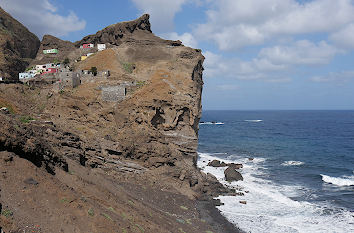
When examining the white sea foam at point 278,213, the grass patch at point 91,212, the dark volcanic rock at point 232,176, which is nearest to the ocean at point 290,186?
the white sea foam at point 278,213

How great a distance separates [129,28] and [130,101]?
2850 cm

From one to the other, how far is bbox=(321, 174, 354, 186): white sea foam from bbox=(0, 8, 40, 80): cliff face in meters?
51.9

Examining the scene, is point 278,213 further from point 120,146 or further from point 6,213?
Result: point 6,213

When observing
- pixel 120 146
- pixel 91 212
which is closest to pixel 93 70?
pixel 120 146

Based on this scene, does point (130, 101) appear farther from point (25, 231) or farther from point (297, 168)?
point (297, 168)

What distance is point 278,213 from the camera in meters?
32.1

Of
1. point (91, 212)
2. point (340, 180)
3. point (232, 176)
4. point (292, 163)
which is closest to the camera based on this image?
point (91, 212)

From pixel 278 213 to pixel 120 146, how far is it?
2052cm

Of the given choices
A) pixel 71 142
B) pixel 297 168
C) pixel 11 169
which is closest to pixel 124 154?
pixel 71 142

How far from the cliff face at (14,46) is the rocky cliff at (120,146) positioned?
6.81m

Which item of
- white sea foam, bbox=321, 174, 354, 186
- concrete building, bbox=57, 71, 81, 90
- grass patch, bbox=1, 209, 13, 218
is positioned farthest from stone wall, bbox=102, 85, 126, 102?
white sea foam, bbox=321, 174, 354, 186

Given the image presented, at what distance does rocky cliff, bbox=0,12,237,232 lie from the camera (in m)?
14.5

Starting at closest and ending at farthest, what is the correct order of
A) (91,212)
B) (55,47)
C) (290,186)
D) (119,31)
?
(91,212) < (290,186) < (119,31) < (55,47)

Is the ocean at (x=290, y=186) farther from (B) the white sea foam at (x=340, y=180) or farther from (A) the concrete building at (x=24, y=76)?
(A) the concrete building at (x=24, y=76)
